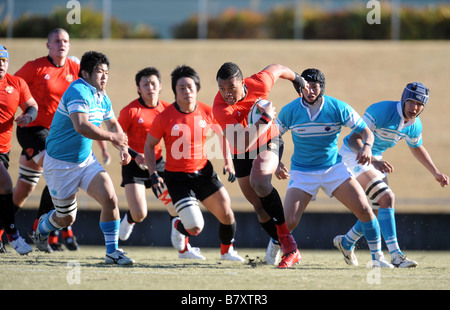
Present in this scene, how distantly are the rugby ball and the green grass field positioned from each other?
1.50 m

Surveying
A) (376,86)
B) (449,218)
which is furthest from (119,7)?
(449,218)

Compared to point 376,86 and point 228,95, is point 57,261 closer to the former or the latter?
point 228,95

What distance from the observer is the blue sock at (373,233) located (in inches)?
279

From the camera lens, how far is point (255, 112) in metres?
6.91

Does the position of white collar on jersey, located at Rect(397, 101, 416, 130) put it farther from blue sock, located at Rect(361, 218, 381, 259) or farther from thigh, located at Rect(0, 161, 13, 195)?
thigh, located at Rect(0, 161, 13, 195)

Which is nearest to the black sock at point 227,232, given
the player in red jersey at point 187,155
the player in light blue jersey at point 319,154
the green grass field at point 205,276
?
the player in red jersey at point 187,155

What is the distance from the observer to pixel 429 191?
637 inches

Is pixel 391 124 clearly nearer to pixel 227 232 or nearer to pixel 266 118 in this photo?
pixel 266 118

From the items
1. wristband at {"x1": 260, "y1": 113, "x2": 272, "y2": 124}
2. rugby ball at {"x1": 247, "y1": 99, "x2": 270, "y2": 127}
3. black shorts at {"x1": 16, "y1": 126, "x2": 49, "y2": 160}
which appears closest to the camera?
wristband at {"x1": 260, "y1": 113, "x2": 272, "y2": 124}

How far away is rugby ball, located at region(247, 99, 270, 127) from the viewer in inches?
268

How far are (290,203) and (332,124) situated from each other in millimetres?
929

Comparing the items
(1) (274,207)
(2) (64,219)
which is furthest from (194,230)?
(2) (64,219)

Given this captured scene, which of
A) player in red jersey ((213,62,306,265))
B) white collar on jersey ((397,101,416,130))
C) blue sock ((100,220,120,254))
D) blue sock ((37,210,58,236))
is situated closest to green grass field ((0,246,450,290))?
blue sock ((100,220,120,254))

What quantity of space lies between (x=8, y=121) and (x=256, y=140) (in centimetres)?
298
